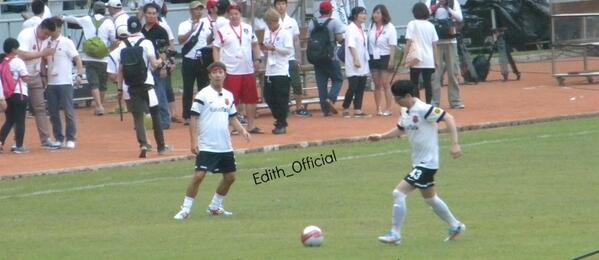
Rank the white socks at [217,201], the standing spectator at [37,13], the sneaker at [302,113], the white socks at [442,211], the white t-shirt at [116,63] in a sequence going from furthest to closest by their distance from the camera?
the sneaker at [302,113] < the standing spectator at [37,13] < the white t-shirt at [116,63] < the white socks at [217,201] < the white socks at [442,211]

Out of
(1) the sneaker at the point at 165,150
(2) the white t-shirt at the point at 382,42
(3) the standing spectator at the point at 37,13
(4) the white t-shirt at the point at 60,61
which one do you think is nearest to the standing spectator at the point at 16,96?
(4) the white t-shirt at the point at 60,61

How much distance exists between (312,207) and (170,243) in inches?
102

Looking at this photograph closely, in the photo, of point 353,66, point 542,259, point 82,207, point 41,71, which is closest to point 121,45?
point 41,71

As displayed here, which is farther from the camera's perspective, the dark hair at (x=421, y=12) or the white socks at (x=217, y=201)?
the dark hair at (x=421, y=12)

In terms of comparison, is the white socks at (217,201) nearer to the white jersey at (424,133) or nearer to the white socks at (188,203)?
the white socks at (188,203)

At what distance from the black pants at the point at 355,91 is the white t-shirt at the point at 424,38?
3.26 ft

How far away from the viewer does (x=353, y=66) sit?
24938mm

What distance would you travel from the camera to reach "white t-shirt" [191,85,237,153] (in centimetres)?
1533

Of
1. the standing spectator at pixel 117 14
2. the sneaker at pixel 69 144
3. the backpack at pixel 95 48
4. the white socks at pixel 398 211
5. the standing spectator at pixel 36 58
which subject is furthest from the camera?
the backpack at pixel 95 48

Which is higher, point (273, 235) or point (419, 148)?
point (419, 148)

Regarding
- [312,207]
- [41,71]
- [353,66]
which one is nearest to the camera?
[312,207]

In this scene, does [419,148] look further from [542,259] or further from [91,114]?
[91,114]

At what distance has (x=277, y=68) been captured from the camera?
2323 centimetres

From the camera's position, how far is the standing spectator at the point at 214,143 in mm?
15297
